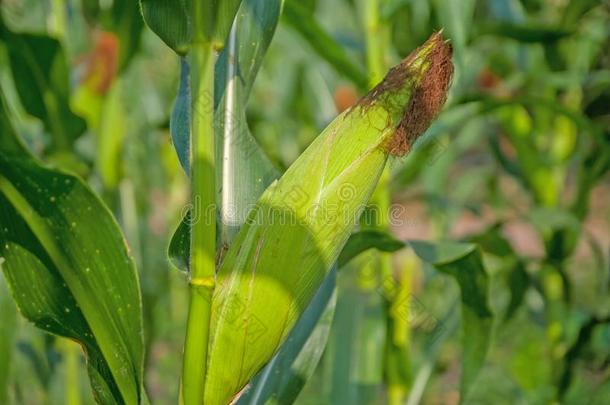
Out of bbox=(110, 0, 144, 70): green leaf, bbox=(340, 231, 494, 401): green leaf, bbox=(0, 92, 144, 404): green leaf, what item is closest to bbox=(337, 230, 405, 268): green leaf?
bbox=(340, 231, 494, 401): green leaf

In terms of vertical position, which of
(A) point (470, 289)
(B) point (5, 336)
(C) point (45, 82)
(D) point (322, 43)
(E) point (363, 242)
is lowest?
(A) point (470, 289)

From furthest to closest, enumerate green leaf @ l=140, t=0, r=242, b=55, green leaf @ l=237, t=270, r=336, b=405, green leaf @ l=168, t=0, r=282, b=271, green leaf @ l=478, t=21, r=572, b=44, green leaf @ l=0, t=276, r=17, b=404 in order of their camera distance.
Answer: green leaf @ l=478, t=21, r=572, b=44 < green leaf @ l=0, t=276, r=17, b=404 < green leaf @ l=237, t=270, r=336, b=405 < green leaf @ l=168, t=0, r=282, b=271 < green leaf @ l=140, t=0, r=242, b=55

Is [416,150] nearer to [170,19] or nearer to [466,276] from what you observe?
[466,276]

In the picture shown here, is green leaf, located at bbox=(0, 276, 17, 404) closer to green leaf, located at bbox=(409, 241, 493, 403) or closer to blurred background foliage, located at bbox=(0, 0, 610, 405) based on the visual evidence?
Result: blurred background foliage, located at bbox=(0, 0, 610, 405)

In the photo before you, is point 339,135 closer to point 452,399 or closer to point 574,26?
point 574,26

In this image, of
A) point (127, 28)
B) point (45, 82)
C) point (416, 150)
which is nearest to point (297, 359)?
point (416, 150)
